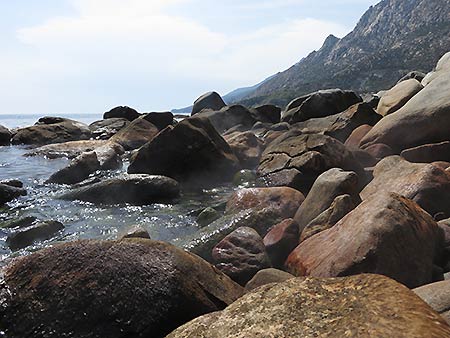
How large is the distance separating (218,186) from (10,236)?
5.93m

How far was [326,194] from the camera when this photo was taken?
7117 millimetres

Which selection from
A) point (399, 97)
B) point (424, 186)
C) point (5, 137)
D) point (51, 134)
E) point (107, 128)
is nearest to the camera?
point (424, 186)

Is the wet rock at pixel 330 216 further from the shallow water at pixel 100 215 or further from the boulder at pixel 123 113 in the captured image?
the boulder at pixel 123 113

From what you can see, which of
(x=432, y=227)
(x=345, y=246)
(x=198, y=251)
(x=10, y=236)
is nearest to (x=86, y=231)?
(x=10, y=236)

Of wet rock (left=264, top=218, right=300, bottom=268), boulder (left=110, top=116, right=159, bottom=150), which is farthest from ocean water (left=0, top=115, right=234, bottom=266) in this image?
boulder (left=110, top=116, right=159, bottom=150)

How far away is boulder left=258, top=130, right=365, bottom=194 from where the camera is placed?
1030cm

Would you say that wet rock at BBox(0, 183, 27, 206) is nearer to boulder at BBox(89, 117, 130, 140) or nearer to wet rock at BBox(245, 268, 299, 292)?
wet rock at BBox(245, 268, 299, 292)

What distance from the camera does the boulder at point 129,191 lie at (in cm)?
1096

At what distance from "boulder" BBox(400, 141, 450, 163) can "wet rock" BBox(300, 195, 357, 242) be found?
3.20m

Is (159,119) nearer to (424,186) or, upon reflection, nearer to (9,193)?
(9,193)

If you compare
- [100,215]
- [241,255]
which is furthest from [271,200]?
[100,215]

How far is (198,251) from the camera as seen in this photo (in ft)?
22.4

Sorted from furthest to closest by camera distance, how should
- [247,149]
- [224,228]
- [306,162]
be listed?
[247,149]
[306,162]
[224,228]

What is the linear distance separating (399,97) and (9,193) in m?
12.8
